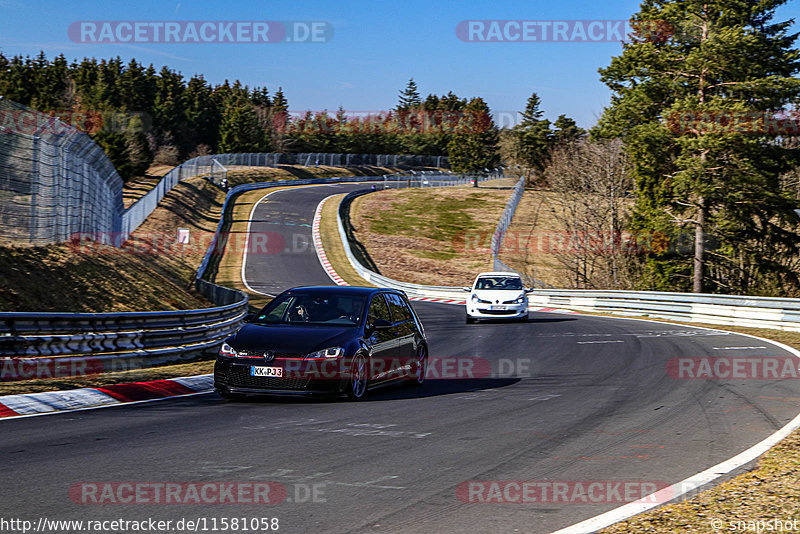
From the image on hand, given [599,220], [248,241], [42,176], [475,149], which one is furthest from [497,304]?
[475,149]

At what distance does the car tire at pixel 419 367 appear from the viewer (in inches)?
491

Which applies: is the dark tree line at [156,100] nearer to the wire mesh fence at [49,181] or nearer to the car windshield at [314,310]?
the wire mesh fence at [49,181]

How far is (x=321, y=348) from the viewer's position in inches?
397

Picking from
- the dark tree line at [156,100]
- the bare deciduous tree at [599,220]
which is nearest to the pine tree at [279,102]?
the dark tree line at [156,100]

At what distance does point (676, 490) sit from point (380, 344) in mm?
5623

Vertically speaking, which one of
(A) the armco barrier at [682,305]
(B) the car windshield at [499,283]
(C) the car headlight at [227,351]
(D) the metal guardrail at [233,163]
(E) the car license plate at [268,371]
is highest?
(D) the metal guardrail at [233,163]

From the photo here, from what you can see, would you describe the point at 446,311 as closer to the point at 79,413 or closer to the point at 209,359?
the point at 209,359

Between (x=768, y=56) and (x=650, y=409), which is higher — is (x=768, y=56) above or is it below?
above

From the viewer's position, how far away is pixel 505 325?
26016 mm

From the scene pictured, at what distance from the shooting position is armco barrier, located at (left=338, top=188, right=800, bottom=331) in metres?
23.9

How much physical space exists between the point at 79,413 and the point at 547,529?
629 centimetres

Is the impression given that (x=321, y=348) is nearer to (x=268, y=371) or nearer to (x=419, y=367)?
(x=268, y=371)

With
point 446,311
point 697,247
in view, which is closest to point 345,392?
point 446,311

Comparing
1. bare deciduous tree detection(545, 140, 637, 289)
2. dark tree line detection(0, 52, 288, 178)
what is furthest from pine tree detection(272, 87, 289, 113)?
bare deciduous tree detection(545, 140, 637, 289)
